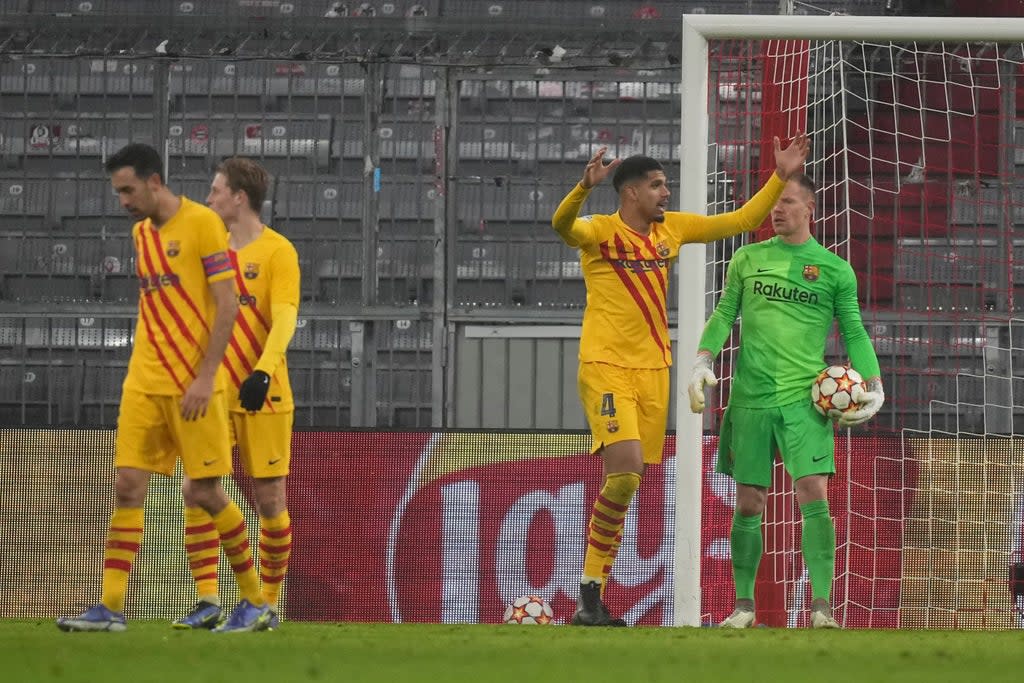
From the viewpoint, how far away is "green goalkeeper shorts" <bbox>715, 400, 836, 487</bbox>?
7.30m

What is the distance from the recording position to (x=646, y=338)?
7.52m

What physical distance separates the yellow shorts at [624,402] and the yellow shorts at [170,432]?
1.89 meters

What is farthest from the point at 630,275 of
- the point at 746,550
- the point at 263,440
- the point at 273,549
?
the point at 273,549

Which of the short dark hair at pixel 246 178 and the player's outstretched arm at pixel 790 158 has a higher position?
the player's outstretched arm at pixel 790 158

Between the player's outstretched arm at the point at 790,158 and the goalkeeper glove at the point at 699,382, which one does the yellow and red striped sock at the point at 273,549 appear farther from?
the player's outstretched arm at the point at 790,158

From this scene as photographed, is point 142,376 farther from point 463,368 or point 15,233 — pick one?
point 15,233

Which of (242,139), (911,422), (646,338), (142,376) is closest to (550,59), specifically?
(242,139)

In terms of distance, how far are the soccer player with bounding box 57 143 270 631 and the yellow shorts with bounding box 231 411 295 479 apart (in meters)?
0.56

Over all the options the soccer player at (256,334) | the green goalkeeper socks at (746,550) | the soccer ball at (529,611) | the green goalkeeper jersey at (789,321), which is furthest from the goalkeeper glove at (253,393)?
the soccer ball at (529,611)

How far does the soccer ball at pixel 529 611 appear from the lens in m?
8.86

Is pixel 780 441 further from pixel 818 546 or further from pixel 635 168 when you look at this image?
pixel 635 168

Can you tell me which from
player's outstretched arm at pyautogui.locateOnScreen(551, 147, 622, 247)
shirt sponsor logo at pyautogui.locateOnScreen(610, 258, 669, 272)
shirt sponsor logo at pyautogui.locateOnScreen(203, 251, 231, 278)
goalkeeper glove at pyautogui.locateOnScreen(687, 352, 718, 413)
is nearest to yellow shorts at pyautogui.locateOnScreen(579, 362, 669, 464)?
goalkeeper glove at pyautogui.locateOnScreen(687, 352, 718, 413)

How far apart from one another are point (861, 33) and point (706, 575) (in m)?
2.90

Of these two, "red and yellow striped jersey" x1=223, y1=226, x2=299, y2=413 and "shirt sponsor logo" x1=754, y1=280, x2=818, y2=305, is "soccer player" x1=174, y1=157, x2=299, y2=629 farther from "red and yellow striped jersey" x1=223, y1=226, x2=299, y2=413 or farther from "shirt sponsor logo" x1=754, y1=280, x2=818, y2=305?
"shirt sponsor logo" x1=754, y1=280, x2=818, y2=305
